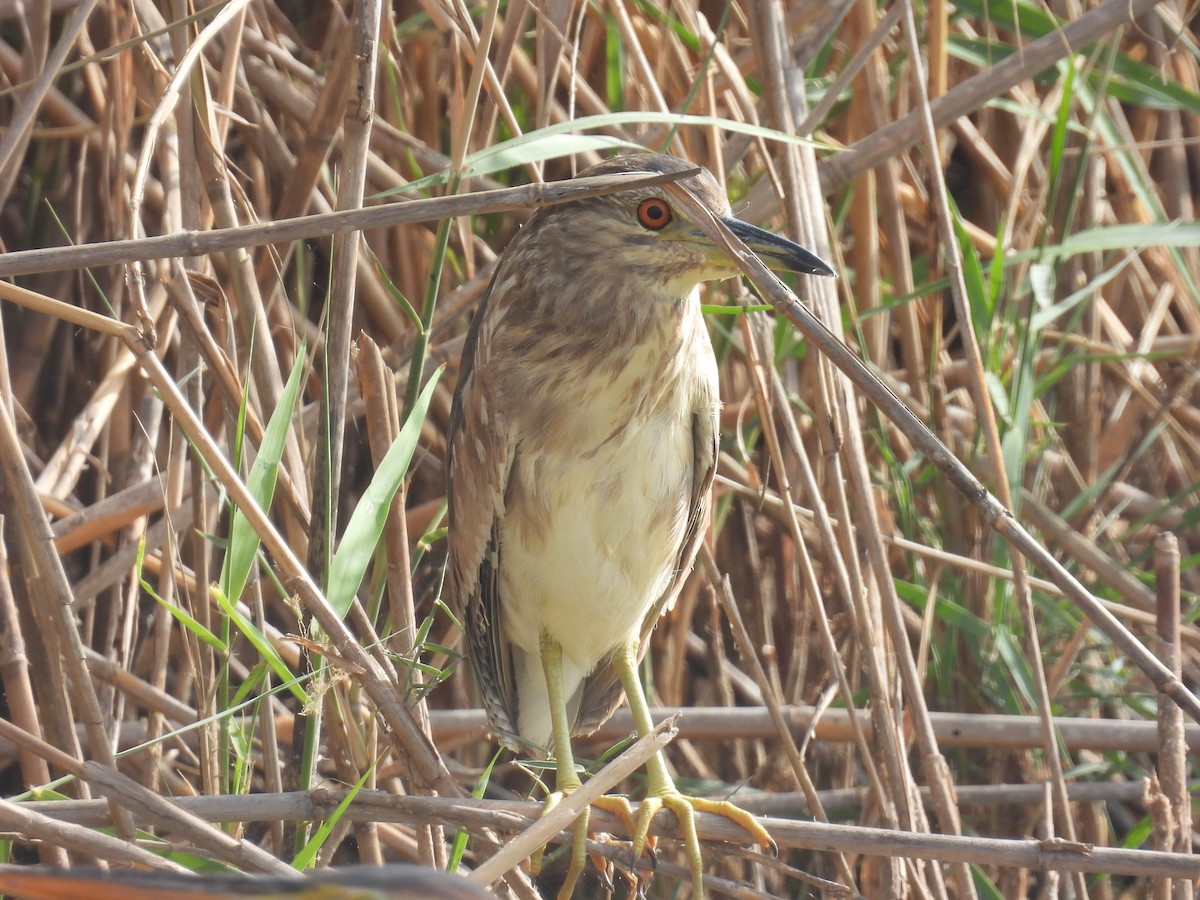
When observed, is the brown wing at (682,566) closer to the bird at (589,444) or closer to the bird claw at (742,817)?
the bird at (589,444)

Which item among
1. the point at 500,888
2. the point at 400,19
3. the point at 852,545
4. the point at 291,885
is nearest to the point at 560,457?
the point at 852,545

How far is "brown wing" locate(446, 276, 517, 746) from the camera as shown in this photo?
1921mm

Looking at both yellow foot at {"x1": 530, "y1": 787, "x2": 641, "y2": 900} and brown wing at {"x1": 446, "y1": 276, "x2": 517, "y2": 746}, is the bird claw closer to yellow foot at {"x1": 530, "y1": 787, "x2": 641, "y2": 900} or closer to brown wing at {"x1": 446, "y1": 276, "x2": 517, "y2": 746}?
yellow foot at {"x1": 530, "y1": 787, "x2": 641, "y2": 900}

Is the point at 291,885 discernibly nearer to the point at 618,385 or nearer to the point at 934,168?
the point at 618,385

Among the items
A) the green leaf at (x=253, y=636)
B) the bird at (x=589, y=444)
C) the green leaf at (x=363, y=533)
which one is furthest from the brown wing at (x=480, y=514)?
the green leaf at (x=253, y=636)

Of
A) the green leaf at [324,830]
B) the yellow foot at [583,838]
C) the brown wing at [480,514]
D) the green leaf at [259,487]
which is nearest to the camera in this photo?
the green leaf at [324,830]

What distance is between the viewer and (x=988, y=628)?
2336mm

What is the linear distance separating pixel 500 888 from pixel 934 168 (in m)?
1.24

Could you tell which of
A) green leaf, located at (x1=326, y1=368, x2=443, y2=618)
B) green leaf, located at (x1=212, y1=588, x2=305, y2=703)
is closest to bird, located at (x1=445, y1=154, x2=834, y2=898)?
green leaf, located at (x1=326, y1=368, x2=443, y2=618)

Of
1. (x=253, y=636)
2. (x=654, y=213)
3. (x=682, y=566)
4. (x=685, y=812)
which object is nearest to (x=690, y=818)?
(x=685, y=812)

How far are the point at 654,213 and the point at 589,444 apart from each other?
36cm

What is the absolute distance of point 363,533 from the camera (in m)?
1.48

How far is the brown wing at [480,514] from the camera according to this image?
192 centimetres

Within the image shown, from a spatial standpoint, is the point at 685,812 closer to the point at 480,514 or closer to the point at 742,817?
the point at 742,817
